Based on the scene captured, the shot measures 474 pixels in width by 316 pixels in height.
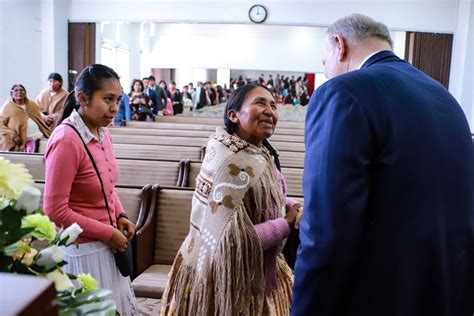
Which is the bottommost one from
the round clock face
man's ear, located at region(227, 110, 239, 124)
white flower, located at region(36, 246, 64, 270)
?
white flower, located at region(36, 246, 64, 270)

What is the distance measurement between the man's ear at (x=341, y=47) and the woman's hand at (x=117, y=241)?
0.89 meters

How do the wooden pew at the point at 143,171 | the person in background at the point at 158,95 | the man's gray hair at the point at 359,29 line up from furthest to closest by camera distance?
the person in background at the point at 158,95 → the wooden pew at the point at 143,171 → the man's gray hair at the point at 359,29

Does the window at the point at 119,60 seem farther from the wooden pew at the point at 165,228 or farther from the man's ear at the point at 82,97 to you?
the man's ear at the point at 82,97

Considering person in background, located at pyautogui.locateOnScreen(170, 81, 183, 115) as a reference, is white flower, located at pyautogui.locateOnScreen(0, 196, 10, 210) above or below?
above

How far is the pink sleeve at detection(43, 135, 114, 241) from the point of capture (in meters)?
1.46

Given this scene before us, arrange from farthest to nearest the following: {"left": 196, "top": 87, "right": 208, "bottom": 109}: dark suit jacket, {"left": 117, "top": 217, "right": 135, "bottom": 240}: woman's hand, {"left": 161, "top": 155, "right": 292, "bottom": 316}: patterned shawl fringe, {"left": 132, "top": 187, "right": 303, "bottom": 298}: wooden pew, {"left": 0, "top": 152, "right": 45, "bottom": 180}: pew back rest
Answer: {"left": 196, "top": 87, "right": 208, "bottom": 109}: dark suit jacket
{"left": 0, "top": 152, "right": 45, "bottom": 180}: pew back rest
{"left": 132, "top": 187, "right": 303, "bottom": 298}: wooden pew
{"left": 117, "top": 217, "right": 135, "bottom": 240}: woman's hand
{"left": 161, "top": 155, "right": 292, "bottom": 316}: patterned shawl fringe

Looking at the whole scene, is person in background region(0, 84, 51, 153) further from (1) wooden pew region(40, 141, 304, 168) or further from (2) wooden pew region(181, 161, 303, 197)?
(2) wooden pew region(181, 161, 303, 197)

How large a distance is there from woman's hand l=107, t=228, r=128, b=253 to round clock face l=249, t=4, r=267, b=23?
29.7 feet

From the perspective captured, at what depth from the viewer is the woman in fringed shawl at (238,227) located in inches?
53.9

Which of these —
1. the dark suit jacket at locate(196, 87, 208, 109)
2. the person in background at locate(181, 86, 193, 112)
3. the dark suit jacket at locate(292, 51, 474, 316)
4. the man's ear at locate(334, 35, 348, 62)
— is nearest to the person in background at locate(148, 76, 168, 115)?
the dark suit jacket at locate(196, 87, 208, 109)

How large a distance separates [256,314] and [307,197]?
1.67 ft

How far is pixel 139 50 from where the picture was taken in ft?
52.7

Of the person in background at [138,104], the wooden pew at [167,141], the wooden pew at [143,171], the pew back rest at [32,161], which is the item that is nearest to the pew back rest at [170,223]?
the wooden pew at [143,171]

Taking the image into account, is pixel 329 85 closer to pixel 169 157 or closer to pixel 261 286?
pixel 261 286
